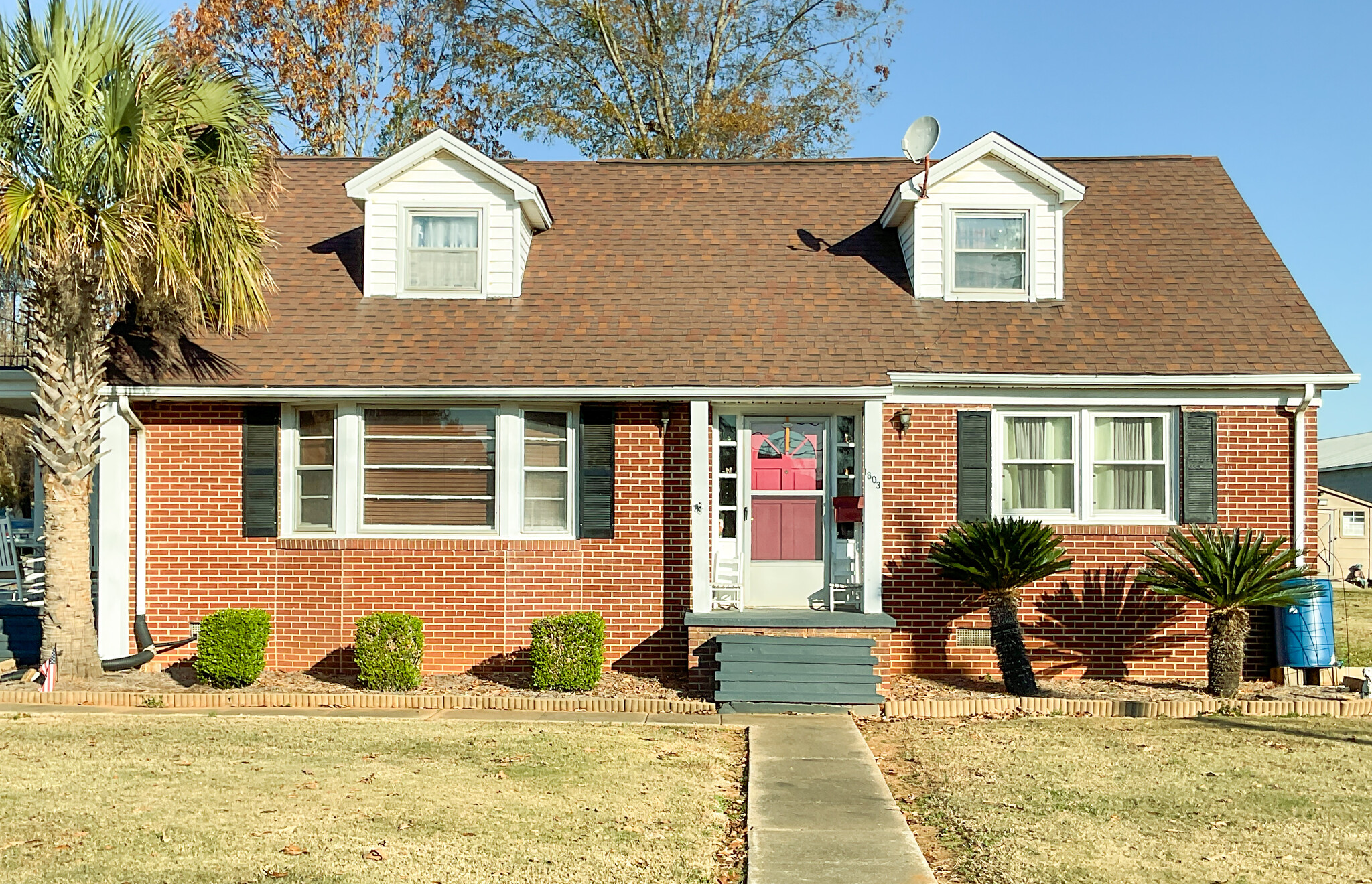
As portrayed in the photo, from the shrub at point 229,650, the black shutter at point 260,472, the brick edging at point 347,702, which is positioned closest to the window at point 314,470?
the black shutter at point 260,472

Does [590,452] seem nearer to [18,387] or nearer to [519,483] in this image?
[519,483]

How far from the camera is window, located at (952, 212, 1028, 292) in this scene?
13984mm

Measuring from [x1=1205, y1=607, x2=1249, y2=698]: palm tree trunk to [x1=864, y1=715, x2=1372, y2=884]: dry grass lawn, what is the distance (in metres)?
0.73

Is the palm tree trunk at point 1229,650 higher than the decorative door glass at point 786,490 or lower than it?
lower

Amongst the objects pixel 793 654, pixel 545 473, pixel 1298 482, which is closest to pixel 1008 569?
pixel 793 654

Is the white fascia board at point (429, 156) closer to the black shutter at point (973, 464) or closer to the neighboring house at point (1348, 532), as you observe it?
the black shutter at point (973, 464)

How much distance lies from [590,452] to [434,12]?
17.9m

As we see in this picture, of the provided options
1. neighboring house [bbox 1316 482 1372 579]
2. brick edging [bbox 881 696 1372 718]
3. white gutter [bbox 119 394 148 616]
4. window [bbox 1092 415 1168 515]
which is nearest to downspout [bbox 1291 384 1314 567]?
window [bbox 1092 415 1168 515]

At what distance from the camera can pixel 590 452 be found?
12680 millimetres

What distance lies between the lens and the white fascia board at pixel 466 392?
40.3 feet

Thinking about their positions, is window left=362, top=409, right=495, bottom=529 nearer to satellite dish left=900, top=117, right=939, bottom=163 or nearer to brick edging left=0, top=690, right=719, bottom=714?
brick edging left=0, top=690, right=719, bottom=714

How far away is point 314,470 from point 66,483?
2337 mm

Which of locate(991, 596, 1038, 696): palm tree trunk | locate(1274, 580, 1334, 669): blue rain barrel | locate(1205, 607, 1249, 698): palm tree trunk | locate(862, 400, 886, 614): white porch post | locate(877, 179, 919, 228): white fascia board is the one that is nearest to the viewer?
locate(1205, 607, 1249, 698): palm tree trunk

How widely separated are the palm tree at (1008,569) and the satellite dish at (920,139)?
4682 mm
